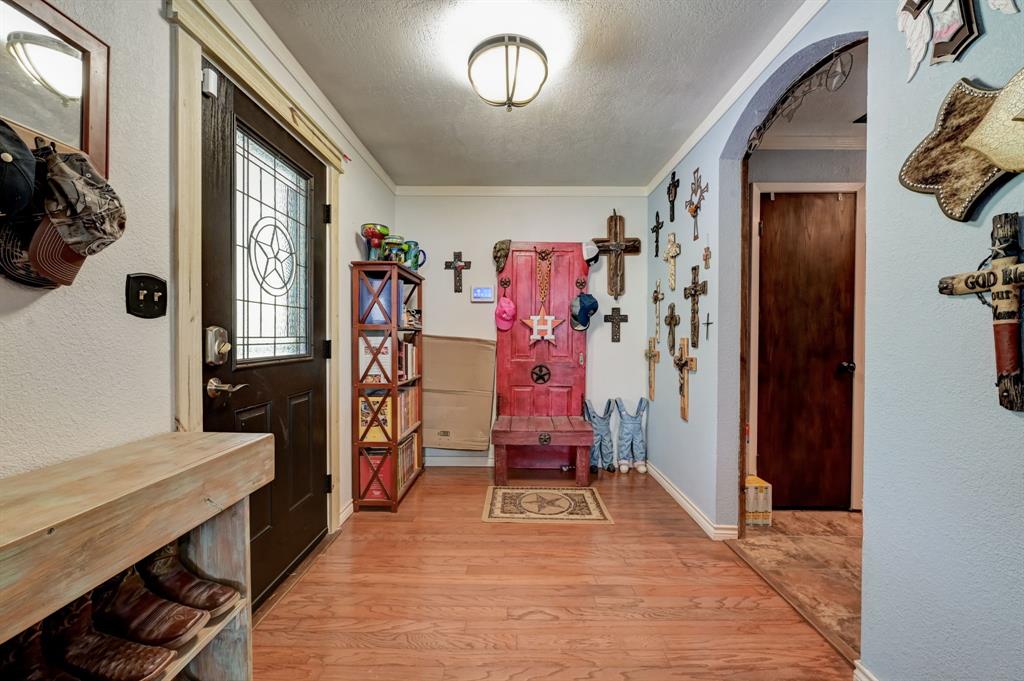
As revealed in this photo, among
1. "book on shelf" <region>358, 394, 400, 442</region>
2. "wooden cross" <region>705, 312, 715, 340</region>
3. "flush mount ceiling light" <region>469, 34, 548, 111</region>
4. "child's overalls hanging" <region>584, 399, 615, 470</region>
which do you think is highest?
"flush mount ceiling light" <region>469, 34, 548, 111</region>

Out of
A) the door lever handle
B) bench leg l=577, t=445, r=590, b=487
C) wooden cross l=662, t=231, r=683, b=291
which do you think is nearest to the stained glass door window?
the door lever handle

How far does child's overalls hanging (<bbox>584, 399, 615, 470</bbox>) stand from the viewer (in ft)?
11.5

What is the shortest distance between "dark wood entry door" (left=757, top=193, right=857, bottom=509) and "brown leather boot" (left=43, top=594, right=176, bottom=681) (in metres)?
3.15

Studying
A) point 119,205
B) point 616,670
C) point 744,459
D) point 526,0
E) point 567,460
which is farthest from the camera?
point 567,460

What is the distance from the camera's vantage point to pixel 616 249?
11.6 feet

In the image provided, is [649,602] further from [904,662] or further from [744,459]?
[744,459]

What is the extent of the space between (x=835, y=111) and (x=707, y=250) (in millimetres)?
1098

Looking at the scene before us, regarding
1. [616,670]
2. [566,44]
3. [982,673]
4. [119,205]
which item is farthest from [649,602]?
[566,44]

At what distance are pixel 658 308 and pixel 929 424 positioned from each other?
226 cm

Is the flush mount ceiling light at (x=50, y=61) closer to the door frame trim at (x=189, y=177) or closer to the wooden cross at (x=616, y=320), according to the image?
the door frame trim at (x=189, y=177)

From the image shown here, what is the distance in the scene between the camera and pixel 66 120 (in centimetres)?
97

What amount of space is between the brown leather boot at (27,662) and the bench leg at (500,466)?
2462 millimetres

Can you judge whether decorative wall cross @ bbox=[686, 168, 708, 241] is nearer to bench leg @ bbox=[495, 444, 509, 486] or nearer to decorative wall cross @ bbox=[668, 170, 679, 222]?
decorative wall cross @ bbox=[668, 170, 679, 222]

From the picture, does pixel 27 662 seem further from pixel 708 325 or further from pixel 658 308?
pixel 658 308
